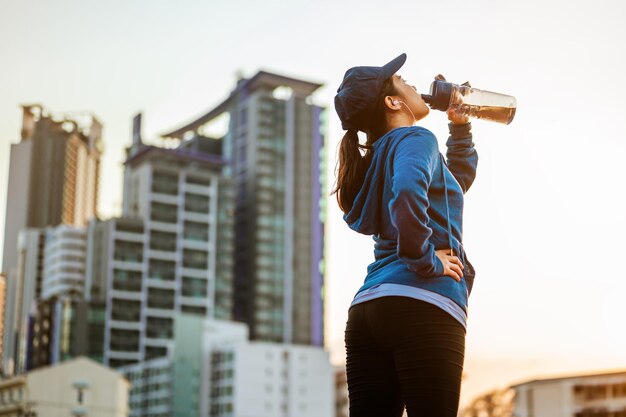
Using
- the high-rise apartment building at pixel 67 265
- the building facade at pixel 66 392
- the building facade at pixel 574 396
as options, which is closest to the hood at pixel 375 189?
the building facade at pixel 66 392

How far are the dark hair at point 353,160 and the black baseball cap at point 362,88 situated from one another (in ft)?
0.16

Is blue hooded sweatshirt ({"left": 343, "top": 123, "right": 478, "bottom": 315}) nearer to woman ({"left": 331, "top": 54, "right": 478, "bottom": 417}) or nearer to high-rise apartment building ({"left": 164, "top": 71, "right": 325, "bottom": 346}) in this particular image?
woman ({"left": 331, "top": 54, "right": 478, "bottom": 417})

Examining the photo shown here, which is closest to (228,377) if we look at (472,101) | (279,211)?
(279,211)

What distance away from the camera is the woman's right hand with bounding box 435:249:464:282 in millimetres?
2770

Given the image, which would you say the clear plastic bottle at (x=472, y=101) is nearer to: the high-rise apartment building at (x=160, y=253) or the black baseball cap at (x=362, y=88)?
the black baseball cap at (x=362, y=88)

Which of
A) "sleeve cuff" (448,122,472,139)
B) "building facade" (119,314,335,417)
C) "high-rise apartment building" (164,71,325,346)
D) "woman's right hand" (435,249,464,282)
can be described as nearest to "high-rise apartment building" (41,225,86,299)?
"building facade" (119,314,335,417)

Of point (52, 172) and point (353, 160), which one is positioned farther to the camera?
point (52, 172)

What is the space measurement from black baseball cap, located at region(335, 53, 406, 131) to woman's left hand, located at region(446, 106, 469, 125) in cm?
32

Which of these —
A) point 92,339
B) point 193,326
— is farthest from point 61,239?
point 193,326

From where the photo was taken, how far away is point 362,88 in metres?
3.04

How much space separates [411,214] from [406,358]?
0.38 metres

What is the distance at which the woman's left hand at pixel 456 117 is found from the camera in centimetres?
328

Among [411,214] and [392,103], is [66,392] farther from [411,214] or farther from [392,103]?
[411,214]

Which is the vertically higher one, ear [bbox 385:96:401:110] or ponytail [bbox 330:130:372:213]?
ear [bbox 385:96:401:110]
